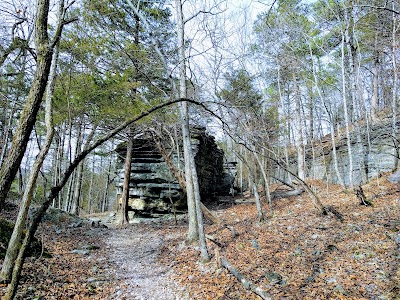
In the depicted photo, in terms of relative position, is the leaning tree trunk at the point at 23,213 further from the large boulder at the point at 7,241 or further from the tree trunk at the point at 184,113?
the tree trunk at the point at 184,113

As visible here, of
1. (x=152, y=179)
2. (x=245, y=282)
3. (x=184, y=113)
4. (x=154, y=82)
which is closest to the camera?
(x=245, y=282)

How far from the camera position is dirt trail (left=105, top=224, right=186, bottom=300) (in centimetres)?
548

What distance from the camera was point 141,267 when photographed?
704 centimetres

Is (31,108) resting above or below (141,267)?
above

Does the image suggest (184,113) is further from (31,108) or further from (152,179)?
(152,179)

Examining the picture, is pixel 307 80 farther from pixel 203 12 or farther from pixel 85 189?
pixel 85 189

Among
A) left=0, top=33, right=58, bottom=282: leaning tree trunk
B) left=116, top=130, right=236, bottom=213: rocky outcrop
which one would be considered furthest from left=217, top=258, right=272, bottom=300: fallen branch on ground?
left=116, top=130, right=236, bottom=213: rocky outcrop

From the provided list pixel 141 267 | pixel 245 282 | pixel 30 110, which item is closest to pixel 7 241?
pixel 141 267

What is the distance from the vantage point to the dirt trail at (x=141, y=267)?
548cm

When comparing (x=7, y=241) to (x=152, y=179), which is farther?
(x=152, y=179)

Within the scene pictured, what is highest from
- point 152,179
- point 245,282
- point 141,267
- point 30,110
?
point 30,110

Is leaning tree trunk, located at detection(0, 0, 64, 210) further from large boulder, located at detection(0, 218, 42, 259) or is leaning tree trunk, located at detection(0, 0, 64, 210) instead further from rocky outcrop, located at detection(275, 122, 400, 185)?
rocky outcrop, located at detection(275, 122, 400, 185)

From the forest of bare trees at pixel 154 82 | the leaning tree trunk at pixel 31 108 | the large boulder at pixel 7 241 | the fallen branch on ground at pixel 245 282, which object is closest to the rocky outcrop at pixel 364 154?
the forest of bare trees at pixel 154 82

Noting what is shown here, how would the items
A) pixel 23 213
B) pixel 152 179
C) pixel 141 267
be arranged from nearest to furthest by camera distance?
pixel 23 213 → pixel 141 267 → pixel 152 179
